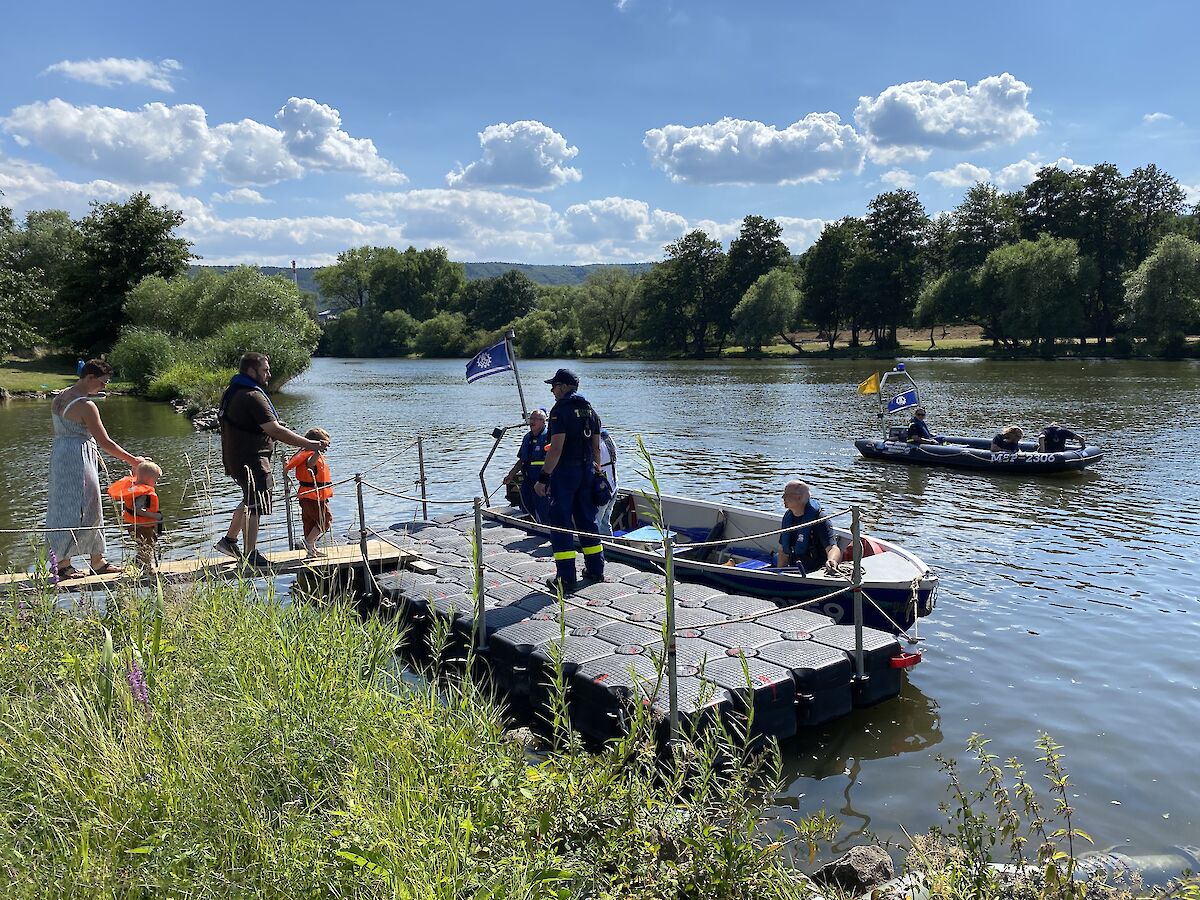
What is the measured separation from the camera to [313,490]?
964 centimetres

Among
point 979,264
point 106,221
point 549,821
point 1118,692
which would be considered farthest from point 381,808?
point 979,264

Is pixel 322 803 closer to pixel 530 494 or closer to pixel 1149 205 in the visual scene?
pixel 530 494

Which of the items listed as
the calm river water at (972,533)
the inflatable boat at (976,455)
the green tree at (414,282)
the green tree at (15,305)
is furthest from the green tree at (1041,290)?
the green tree at (414,282)

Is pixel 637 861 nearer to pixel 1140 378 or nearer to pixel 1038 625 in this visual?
pixel 1038 625

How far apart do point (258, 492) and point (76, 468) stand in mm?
1577

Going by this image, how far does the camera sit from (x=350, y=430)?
31.7 m

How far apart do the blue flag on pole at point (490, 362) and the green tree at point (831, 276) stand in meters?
68.7

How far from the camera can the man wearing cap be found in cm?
809

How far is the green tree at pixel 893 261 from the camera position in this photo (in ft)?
243

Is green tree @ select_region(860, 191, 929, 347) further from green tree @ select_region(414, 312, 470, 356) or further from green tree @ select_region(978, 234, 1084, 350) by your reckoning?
green tree @ select_region(414, 312, 470, 356)

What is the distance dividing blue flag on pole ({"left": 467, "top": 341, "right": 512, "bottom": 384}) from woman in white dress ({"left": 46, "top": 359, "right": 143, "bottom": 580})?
205 inches

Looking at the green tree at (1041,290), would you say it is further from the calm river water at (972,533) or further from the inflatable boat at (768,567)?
the inflatable boat at (768,567)

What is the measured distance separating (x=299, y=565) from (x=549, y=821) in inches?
233

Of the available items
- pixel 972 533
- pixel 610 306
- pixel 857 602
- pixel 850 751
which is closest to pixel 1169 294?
pixel 972 533
